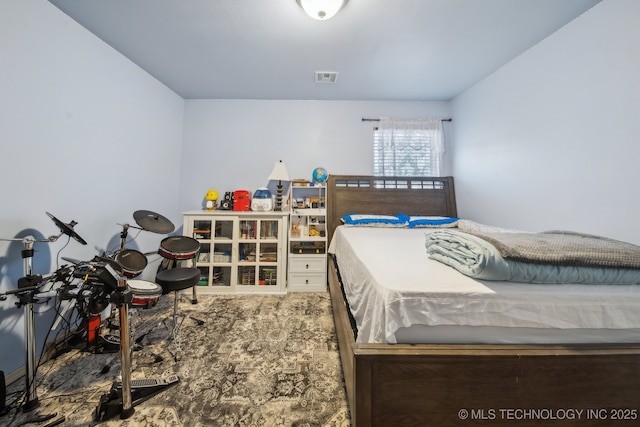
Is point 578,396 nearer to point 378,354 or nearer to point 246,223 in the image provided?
point 378,354

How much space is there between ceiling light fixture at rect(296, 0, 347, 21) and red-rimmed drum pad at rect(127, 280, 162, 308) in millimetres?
2084

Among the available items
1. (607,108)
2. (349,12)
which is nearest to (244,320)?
(349,12)

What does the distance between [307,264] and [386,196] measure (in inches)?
56.3

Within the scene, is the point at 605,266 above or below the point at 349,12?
below

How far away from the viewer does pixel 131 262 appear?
5.07 feet

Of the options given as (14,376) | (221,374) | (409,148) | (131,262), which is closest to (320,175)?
(409,148)

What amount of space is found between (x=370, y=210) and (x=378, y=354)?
2.34m

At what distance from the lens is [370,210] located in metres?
3.05

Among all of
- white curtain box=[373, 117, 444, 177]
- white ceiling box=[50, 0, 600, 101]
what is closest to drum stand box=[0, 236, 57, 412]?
white ceiling box=[50, 0, 600, 101]

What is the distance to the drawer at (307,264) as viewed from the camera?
2801 millimetres

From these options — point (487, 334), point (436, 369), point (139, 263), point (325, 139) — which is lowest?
point (436, 369)

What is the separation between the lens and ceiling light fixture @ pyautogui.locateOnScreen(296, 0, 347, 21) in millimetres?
1461

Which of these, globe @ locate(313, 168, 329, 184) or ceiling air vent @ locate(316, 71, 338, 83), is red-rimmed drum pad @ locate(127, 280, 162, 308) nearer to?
globe @ locate(313, 168, 329, 184)

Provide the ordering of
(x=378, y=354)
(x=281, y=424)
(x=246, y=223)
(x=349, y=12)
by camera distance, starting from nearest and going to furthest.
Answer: (x=378, y=354) → (x=281, y=424) → (x=349, y=12) → (x=246, y=223)
